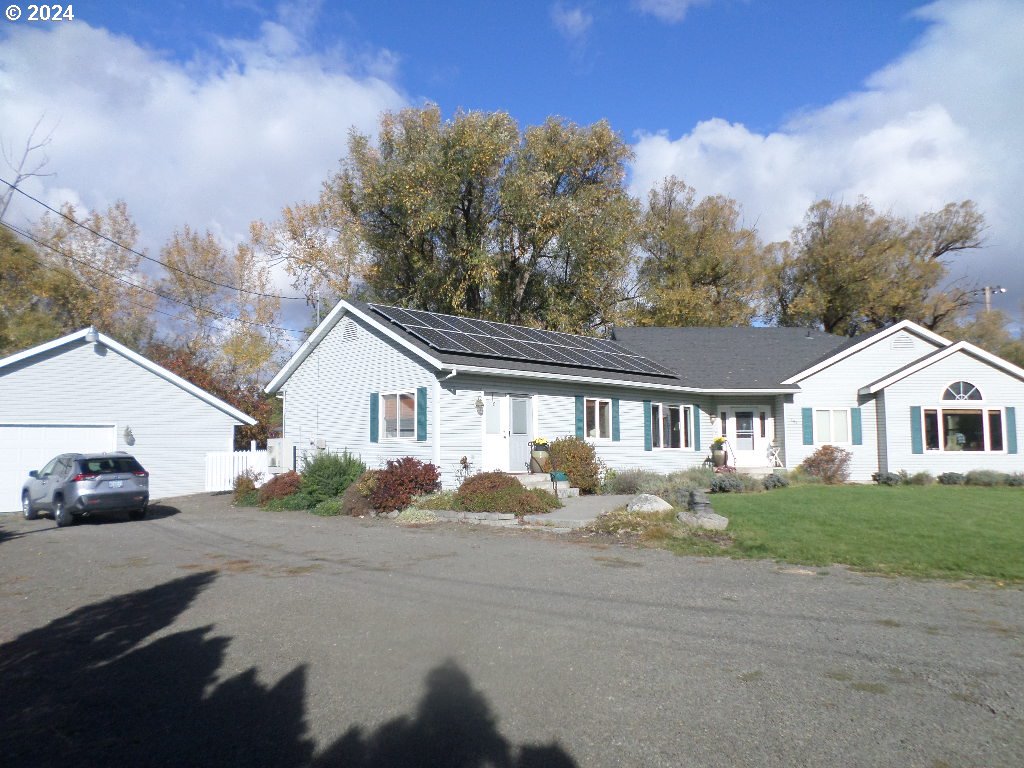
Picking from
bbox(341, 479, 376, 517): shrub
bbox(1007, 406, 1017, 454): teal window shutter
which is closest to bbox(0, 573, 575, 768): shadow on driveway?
bbox(341, 479, 376, 517): shrub

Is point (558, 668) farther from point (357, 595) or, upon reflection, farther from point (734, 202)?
point (734, 202)

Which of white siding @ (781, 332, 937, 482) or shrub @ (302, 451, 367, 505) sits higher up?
white siding @ (781, 332, 937, 482)

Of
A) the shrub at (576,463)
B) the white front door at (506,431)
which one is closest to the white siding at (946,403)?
the shrub at (576,463)

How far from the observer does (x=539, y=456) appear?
19.5 metres

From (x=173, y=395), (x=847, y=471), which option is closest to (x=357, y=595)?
(x=173, y=395)

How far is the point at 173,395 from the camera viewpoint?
80.4 feet

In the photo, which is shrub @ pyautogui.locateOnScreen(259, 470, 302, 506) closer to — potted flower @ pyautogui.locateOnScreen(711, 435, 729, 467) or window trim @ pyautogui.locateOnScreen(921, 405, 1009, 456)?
potted flower @ pyautogui.locateOnScreen(711, 435, 729, 467)

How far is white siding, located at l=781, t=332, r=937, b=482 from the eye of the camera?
2528cm

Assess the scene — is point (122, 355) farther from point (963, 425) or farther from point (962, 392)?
point (963, 425)

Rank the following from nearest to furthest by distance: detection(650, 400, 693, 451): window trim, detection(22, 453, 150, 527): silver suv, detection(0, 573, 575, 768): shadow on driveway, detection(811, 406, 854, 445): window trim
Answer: detection(0, 573, 575, 768): shadow on driveway < detection(22, 453, 150, 527): silver suv < detection(650, 400, 693, 451): window trim < detection(811, 406, 854, 445): window trim

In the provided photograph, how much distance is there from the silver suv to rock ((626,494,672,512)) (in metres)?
11.8

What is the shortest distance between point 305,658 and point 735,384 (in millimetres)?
21623

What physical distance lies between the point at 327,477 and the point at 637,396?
10.1 meters

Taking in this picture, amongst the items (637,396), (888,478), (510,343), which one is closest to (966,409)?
(888,478)
